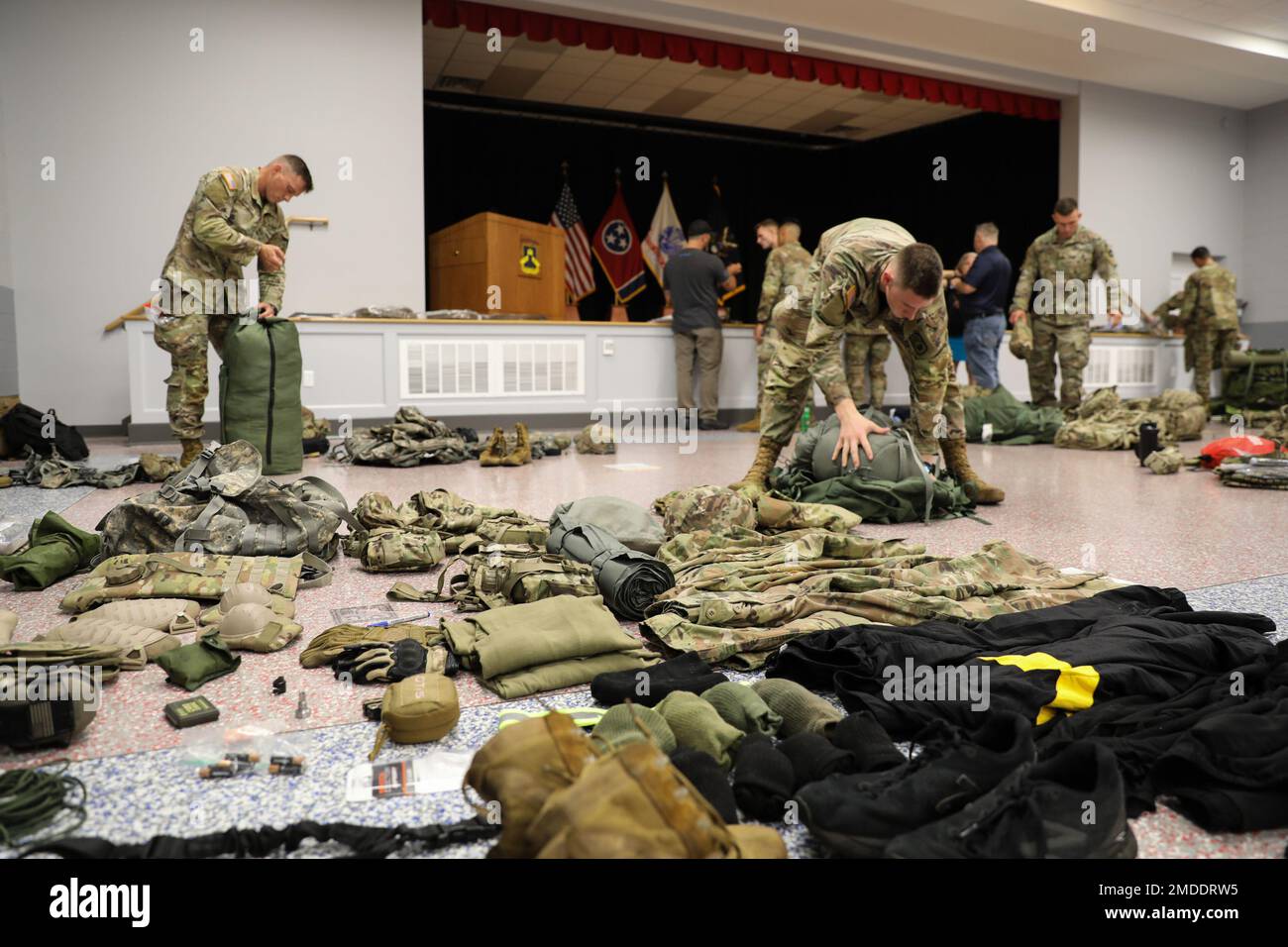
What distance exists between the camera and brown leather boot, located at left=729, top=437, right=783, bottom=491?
4.09m

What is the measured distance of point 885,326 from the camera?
407 centimetres

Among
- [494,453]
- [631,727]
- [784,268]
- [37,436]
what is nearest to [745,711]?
[631,727]

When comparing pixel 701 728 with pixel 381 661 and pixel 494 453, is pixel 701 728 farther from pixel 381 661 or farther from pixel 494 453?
pixel 494 453

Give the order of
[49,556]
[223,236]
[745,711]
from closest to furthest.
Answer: [745,711]
[49,556]
[223,236]

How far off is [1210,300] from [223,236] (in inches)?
390

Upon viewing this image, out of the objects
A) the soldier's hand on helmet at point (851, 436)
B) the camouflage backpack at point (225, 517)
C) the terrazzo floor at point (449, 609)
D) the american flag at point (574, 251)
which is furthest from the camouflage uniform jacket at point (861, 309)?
the american flag at point (574, 251)

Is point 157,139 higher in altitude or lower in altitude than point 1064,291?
higher

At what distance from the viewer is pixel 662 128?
44.7 ft

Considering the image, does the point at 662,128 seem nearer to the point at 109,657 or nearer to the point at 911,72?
the point at 911,72

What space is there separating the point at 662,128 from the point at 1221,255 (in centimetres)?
787

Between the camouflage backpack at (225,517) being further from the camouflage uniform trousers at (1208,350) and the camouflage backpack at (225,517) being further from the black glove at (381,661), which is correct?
the camouflage uniform trousers at (1208,350)

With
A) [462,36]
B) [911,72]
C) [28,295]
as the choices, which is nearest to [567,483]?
[28,295]

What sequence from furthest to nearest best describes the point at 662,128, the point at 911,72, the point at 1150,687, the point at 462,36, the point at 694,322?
the point at 662,128
the point at 911,72
the point at 462,36
the point at 694,322
the point at 1150,687

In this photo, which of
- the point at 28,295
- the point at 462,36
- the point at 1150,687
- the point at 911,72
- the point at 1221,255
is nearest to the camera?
the point at 1150,687
